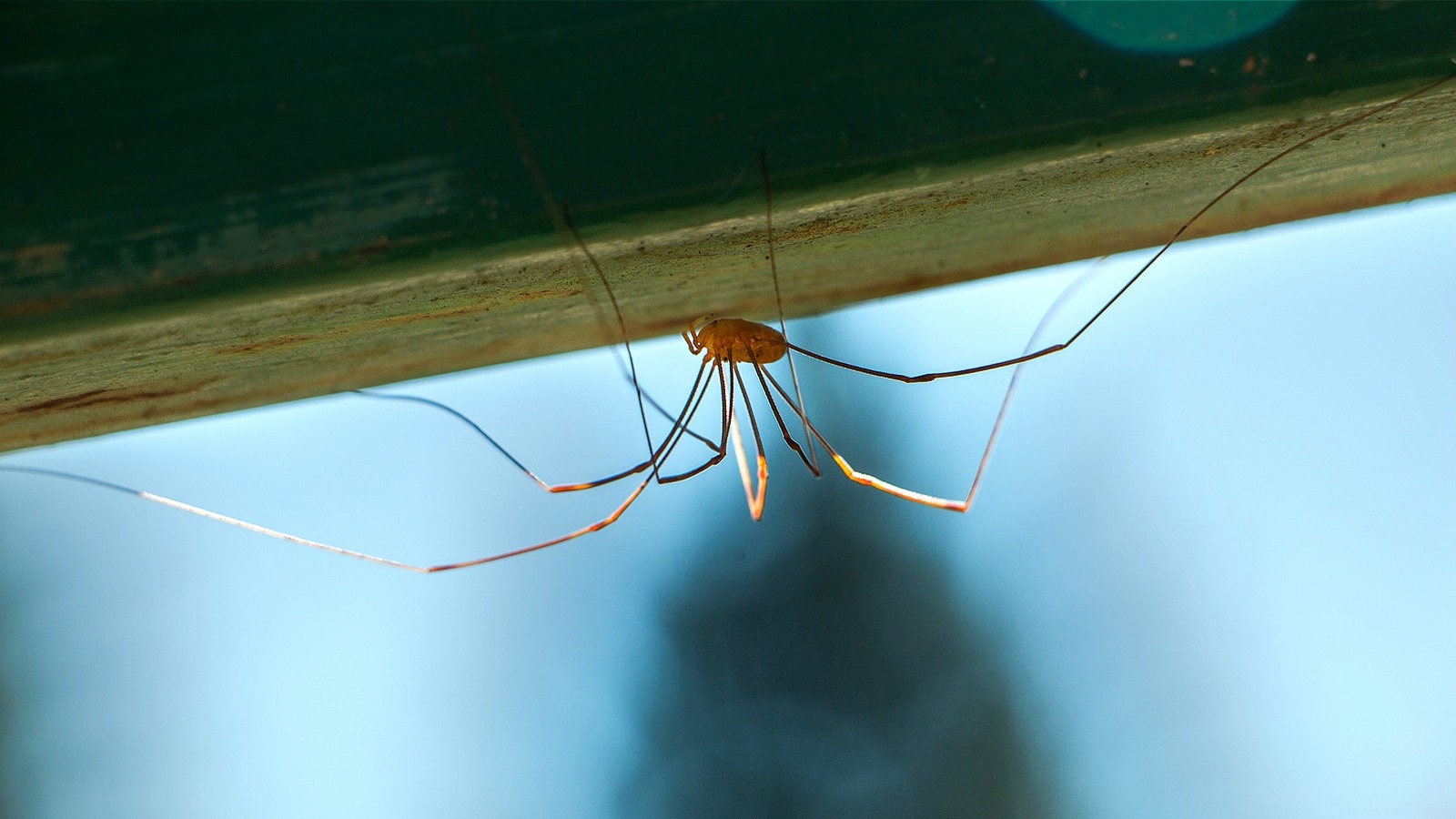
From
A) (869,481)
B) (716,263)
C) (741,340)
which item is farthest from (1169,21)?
(869,481)

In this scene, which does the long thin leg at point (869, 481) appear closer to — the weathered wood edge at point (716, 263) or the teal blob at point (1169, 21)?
the weathered wood edge at point (716, 263)

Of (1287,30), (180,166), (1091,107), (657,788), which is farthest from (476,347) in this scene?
(657,788)

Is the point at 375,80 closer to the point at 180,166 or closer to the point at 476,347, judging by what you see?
the point at 180,166

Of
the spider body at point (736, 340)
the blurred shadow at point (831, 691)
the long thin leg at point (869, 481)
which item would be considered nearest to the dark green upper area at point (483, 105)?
the spider body at point (736, 340)

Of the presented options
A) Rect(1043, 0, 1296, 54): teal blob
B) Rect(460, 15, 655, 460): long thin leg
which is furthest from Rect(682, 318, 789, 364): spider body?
Rect(1043, 0, 1296, 54): teal blob

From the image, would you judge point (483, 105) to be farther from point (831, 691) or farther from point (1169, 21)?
point (831, 691)

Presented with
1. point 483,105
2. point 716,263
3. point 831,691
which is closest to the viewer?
point 483,105
